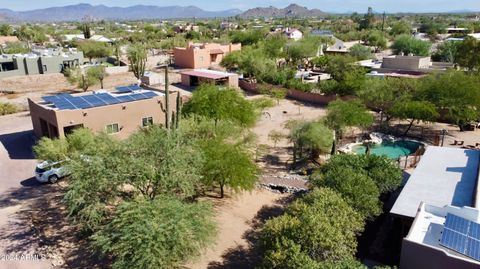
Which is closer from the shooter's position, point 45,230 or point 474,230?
point 474,230

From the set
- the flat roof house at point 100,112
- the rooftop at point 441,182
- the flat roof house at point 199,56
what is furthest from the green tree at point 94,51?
the rooftop at point 441,182

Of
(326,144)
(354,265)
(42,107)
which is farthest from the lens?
(42,107)

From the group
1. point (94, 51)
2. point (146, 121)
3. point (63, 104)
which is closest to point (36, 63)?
point (94, 51)

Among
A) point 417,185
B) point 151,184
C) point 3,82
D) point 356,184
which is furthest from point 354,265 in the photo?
point 3,82

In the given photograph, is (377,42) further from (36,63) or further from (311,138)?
(311,138)

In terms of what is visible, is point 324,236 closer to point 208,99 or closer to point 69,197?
point 69,197

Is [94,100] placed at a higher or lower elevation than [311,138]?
higher
